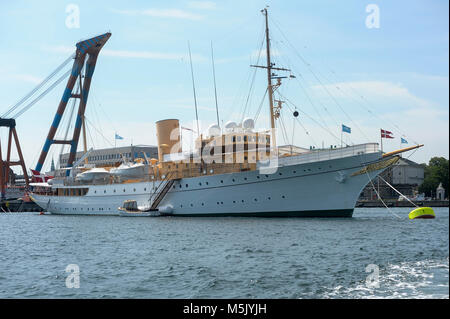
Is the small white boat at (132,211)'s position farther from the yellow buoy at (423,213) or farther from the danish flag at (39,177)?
the yellow buoy at (423,213)

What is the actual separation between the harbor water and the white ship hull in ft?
28.3

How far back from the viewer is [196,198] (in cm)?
3628

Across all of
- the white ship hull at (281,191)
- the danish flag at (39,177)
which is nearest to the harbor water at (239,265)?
the white ship hull at (281,191)

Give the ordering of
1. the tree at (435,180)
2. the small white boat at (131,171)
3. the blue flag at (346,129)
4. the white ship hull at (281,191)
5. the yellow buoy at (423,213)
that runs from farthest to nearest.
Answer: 1. the small white boat at (131,171)
2. the white ship hull at (281,191)
3. the yellow buoy at (423,213)
4. the blue flag at (346,129)
5. the tree at (435,180)

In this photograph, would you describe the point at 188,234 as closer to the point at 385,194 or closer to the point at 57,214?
the point at 57,214

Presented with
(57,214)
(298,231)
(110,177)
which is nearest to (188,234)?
(298,231)

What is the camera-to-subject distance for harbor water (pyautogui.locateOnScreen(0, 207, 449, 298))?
10.5 meters

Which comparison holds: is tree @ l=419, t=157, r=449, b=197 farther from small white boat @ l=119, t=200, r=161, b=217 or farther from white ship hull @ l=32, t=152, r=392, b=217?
small white boat @ l=119, t=200, r=161, b=217

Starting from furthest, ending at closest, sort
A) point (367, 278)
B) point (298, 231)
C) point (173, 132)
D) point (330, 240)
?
point (173, 132) < point (298, 231) < point (330, 240) < point (367, 278)

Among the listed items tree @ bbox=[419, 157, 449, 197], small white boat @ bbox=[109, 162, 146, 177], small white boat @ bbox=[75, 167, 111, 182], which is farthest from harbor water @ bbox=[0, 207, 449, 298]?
small white boat @ bbox=[75, 167, 111, 182]

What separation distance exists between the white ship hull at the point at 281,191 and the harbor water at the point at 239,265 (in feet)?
28.3

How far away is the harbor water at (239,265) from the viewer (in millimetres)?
10531

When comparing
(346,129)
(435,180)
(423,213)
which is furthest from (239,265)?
(435,180)
